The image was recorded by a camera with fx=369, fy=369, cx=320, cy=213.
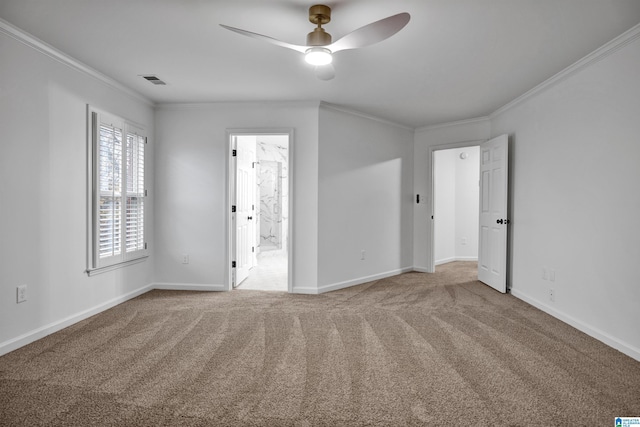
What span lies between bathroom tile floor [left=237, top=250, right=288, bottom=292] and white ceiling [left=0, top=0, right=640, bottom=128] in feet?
8.13

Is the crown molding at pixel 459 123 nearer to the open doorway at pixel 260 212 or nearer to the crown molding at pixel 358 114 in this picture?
the crown molding at pixel 358 114

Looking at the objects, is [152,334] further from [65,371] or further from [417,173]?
[417,173]

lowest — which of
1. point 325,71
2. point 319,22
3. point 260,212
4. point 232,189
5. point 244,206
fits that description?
point 260,212

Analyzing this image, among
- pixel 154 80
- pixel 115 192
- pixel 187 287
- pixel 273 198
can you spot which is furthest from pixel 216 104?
pixel 273 198

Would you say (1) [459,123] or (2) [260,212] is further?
(2) [260,212]

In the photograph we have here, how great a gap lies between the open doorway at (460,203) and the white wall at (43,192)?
5823 mm

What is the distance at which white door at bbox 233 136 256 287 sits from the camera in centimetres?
498

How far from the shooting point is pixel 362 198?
5.29 m

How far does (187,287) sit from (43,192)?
2.14m

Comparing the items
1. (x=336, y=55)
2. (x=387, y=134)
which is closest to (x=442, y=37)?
(x=336, y=55)

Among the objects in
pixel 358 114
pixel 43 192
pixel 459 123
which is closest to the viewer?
pixel 43 192

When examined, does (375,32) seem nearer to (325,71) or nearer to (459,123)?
(325,71)

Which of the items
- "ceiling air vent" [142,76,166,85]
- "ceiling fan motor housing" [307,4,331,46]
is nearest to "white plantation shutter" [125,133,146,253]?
"ceiling air vent" [142,76,166,85]

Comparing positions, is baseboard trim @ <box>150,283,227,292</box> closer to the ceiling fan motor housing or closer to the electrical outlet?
the electrical outlet
